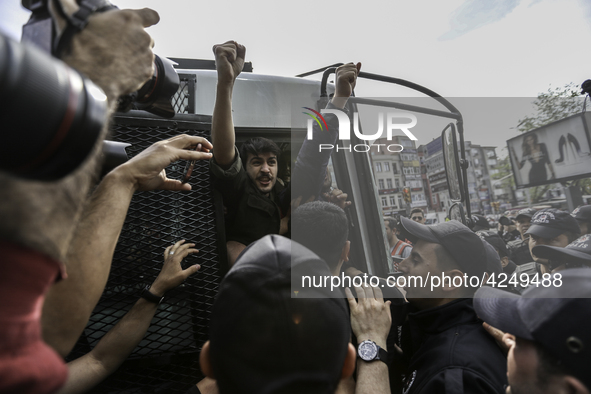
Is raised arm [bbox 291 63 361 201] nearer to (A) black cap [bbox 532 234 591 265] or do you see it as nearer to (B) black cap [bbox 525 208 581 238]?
(B) black cap [bbox 525 208 581 238]

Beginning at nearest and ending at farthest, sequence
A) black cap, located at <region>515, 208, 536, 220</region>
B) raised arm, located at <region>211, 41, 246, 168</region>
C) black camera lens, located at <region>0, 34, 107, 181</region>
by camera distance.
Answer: black camera lens, located at <region>0, 34, 107, 181</region> < raised arm, located at <region>211, 41, 246, 168</region> < black cap, located at <region>515, 208, 536, 220</region>

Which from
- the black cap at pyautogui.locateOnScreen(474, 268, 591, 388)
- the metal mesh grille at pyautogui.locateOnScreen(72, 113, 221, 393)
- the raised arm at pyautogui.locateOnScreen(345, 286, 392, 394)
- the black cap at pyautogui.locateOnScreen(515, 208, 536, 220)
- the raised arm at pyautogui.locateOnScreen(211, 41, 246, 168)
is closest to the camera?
the black cap at pyautogui.locateOnScreen(474, 268, 591, 388)

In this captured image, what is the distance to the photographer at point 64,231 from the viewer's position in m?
0.53

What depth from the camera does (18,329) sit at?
1.78 feet

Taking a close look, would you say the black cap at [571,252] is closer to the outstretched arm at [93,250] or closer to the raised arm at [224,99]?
the raised arm at [224,99]

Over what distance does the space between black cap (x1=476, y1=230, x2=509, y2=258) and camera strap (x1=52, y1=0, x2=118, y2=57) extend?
2308mm

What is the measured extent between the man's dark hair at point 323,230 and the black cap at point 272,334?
101cm

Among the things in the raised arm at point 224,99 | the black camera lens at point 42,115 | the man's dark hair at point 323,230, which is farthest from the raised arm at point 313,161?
the black camera lens at point 42,115

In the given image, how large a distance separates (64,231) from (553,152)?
263 centimetres

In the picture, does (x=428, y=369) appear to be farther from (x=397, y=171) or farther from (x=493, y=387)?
(x=397, y=171)

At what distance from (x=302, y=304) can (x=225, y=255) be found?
988 millimetres

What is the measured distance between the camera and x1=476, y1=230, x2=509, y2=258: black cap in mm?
2320

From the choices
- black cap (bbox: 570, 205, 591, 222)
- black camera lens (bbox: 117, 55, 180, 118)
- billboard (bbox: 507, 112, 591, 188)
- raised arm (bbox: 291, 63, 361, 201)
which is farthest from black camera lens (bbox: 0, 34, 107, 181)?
black cap (bbox: 570, 205, 591, 222)

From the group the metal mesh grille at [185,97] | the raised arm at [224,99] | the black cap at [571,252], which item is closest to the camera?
the raised arm at [224,99]
